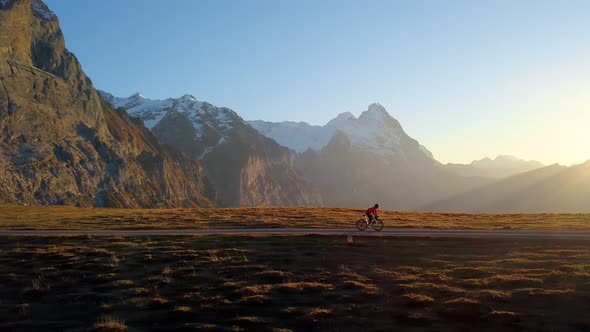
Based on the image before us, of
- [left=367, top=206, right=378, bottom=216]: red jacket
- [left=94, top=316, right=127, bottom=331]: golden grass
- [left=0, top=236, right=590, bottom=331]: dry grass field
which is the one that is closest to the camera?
[left=94, top=316, right=127, bottom=331]: golden grass

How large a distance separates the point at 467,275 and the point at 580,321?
242 inches

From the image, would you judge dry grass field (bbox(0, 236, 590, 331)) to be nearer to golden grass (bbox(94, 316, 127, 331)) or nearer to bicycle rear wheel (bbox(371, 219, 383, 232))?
golden grass (bbox(94, 316, 127, 331))

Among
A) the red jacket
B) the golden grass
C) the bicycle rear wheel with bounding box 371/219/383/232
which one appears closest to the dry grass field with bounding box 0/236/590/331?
the golden grass

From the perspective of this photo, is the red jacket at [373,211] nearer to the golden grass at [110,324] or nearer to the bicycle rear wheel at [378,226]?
the bicycle rear wheel at [378,226]

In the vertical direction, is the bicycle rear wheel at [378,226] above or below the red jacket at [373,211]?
below

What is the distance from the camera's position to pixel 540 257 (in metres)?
26.4

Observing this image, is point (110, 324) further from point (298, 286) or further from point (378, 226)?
point (378, 226)

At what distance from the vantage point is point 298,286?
70.4 ft

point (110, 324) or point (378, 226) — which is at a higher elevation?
point (378, 226)

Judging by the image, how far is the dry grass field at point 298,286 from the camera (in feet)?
58.0

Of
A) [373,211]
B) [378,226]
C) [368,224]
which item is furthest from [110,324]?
[373,211]

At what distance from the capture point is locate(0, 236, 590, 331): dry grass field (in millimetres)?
17688

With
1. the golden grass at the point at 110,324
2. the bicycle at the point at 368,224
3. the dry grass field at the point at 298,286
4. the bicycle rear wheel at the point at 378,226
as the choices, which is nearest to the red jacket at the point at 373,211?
the bicycle at the point at 368,224

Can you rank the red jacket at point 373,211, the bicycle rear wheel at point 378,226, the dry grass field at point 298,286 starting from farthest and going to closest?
the red jacket at point 373,211 → the bicycle rear wheel at point 378,226 → the dry grass field at point 298,286
